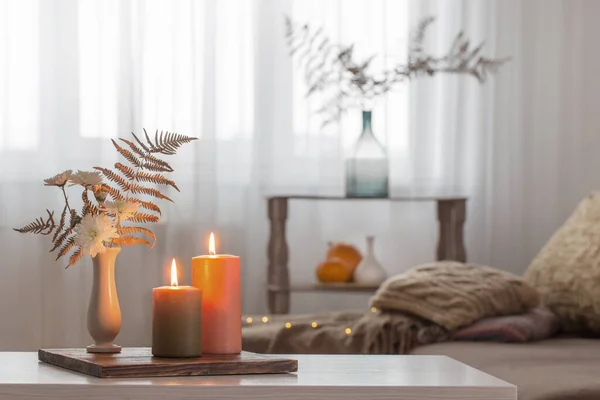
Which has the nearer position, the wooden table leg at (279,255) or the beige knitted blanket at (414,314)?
the beige knitted blanket at (414,314)

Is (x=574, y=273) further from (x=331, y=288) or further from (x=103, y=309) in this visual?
(x=103, y=309)

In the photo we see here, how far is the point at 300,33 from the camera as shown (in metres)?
3.60

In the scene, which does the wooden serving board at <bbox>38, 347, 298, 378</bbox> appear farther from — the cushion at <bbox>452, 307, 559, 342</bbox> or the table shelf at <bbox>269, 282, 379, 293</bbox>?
the table shelf at <bbox>269, 282, 379, 293</bbox>

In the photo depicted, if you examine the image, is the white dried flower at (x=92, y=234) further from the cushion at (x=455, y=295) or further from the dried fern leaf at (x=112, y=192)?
the cushion at (x=455, y=295)

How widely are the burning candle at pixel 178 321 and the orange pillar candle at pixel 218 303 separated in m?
0.03

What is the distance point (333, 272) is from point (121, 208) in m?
2.01

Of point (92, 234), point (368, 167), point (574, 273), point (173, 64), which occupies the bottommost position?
point (574, 273)

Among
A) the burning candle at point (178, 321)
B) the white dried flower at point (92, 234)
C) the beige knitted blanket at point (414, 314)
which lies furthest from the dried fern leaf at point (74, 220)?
the beige knitted blanket at point (414, 314)

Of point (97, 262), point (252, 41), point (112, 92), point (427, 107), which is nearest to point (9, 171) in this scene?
point (112, 92)

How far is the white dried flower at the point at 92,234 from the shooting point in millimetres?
1444

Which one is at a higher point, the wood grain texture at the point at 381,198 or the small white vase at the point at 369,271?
the wood grain texture at the point at 381,198

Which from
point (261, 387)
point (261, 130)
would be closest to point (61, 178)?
point (261, 387)

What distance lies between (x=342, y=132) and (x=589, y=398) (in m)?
1.99

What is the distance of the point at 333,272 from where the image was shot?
3426mm
